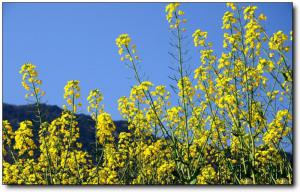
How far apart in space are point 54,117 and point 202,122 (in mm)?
1315

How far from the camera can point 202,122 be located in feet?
16.0

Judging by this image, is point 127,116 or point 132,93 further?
point 127,116

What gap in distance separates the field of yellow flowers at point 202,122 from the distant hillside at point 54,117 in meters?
0.07

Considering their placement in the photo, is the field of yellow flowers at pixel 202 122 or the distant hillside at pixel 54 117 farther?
the distant hillside at pixel 54 117

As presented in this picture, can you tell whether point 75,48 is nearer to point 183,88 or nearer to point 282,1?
point 183,88

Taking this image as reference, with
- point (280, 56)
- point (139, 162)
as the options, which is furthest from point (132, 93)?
point (280, 56)

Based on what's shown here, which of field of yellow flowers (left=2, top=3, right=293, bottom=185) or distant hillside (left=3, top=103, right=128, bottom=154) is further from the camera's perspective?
distant hillside (left=3, top=103, right=128, bottom=154)

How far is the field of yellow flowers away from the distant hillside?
7 cm

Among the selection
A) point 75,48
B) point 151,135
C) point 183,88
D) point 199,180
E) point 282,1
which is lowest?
point 199,180

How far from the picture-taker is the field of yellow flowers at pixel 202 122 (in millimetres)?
4473

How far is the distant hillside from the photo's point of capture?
4855 mm

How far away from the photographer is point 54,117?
5105 millimetres

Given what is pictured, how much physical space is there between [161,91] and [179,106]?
8.1 inches

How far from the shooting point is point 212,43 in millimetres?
4828
